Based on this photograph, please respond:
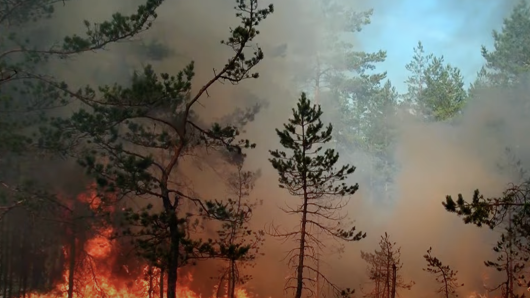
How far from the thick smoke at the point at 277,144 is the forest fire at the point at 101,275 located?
474 cm

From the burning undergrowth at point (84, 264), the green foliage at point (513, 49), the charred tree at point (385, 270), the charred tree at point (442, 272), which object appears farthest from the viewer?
the green foliage at point (513, 49)

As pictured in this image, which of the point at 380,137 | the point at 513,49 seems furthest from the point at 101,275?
the point at 513,49

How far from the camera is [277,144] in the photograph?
2372 centimetres

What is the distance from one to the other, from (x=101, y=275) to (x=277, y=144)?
10.4 meters

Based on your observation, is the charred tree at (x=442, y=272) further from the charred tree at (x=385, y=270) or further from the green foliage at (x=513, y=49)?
the green foliage at (x=513, y=49)

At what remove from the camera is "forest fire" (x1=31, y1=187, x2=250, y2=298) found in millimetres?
17328

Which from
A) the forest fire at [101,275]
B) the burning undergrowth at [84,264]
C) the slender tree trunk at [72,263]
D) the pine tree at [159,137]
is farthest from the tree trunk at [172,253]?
the slender tree trunk at [72,263]

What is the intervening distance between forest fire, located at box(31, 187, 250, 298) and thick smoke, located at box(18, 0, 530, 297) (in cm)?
474

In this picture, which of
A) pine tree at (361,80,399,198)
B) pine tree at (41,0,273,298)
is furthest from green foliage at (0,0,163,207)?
pine tree at (361,80,399,198)

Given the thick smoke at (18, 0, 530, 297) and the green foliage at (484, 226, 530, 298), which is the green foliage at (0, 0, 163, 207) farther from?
the green foliage at (484, 226, 530, 298)

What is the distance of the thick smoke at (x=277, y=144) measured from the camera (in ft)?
69.1

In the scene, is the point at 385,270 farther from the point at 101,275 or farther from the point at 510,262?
the point at 101,275

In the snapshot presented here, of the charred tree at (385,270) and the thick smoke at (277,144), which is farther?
the thick smoke at (277,144)

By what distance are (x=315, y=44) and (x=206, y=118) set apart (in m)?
10.2
